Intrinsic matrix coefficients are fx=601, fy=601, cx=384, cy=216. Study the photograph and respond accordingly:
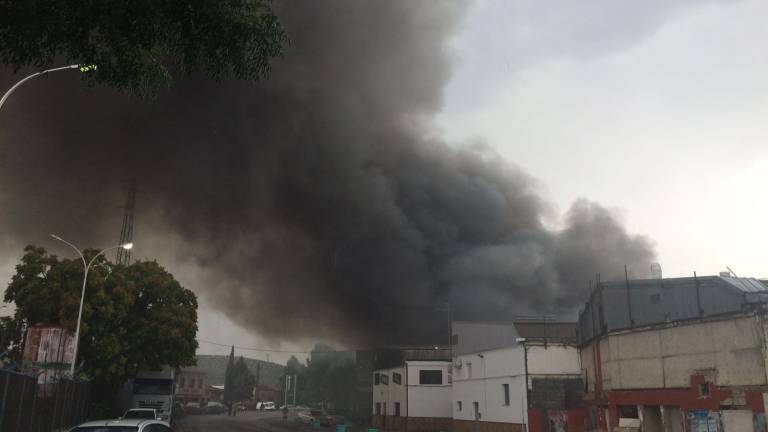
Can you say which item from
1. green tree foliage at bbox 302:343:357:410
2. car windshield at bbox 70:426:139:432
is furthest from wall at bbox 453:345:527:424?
green tree foliage at bbox 302:343:357:410

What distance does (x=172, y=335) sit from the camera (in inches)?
1367

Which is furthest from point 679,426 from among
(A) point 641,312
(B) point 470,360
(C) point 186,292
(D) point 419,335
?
(D) point 419,335

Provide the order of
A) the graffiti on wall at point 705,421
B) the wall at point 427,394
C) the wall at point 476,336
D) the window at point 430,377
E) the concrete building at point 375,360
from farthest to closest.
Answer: the wall at point 476,336, the concrete building at point 375,360, the window at point 430,377, the wall at point 427,394, the graffiti on wall at point 705,421

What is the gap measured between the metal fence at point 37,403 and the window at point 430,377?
25.4 meters

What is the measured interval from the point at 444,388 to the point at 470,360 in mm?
8711

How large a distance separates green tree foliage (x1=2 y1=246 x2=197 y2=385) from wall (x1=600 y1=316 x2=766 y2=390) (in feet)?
78.8

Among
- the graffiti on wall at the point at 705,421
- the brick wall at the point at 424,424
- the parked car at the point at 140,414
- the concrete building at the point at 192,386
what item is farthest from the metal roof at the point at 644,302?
the concrete building at the point at 192,386

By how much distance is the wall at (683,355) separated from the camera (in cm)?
2062

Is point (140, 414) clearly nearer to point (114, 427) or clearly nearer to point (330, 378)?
point (114, 427)

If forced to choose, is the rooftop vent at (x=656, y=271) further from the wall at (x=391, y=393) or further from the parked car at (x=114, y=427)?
the parked car at (x=114, y=427)

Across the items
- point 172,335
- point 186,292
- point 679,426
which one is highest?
point 186,292

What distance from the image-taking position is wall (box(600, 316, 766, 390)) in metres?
20.6

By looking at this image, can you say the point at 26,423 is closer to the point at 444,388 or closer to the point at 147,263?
the point at 147,263

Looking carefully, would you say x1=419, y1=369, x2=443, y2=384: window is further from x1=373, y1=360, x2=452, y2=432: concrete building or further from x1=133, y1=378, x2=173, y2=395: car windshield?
x1=133, y1=378, x2=173, y2=395: car windshield
